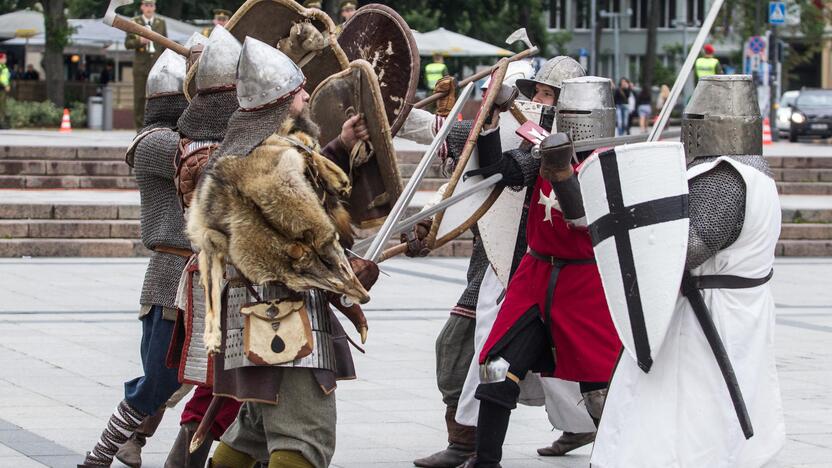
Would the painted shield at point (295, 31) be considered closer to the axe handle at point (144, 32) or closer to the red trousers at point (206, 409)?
the axe handle at point (144, 32)

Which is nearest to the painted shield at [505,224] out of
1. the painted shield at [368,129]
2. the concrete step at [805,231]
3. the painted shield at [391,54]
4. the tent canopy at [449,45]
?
the painted shield at [391,54]

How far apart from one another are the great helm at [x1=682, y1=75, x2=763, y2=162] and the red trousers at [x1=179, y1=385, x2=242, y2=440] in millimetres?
1794

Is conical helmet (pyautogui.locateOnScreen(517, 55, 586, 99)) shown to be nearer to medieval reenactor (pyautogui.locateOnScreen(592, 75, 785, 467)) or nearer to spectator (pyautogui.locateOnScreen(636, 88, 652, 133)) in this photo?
medieval reenactor (pyautogui.locateOnScreen(592, 75, 785, 467))

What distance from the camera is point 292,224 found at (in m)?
4.07

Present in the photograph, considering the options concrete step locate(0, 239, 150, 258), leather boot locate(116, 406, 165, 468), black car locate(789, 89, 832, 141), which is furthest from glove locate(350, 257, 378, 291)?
black car locate(789, 89, 832, 141)

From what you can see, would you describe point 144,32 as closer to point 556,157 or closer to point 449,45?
point 556,157

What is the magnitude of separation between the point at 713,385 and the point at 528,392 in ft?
5.93

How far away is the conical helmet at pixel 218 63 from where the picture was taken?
15.8ft

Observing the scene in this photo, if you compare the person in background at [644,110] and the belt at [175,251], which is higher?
the belt at [175,251]

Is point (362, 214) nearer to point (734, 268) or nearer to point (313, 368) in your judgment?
point (313, 368)

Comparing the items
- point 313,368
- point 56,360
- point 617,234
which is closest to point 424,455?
point 313,368

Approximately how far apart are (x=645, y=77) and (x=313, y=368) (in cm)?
4348

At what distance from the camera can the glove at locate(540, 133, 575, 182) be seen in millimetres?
4602

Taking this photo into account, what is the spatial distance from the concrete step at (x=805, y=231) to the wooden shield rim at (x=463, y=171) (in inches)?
392
